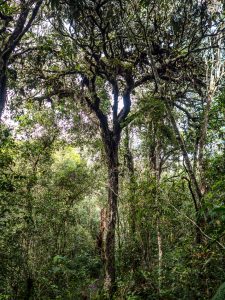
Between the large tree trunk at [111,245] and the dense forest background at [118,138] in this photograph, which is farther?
the large tree trunk at [111,245]

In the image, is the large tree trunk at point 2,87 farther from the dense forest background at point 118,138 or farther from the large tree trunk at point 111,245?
the large tree trunk at point 111,245

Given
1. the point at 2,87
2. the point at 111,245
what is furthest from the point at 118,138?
the point at 2,87

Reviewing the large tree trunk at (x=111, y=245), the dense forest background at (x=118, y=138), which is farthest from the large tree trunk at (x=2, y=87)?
the large tree trunk at (x=111, y=245)

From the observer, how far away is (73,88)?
8.45 m

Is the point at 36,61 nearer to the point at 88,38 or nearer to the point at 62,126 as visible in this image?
the point at 88,38

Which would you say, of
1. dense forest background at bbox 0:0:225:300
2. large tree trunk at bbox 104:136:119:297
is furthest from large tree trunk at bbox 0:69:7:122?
large tree trunk at bbox 104:136:119:297

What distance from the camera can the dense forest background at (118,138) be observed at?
4.35 metres

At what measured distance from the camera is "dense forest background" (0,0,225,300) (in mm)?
4348

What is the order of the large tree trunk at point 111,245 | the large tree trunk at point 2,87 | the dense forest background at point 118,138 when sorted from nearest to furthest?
the dense forest background at point 118,138 → the large tree trunk at point 2,87 → the large tree trunk at point 111,245

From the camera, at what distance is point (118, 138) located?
27.2 feet

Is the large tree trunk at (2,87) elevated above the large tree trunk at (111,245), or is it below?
above

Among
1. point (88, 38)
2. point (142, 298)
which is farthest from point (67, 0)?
point (142, 298)

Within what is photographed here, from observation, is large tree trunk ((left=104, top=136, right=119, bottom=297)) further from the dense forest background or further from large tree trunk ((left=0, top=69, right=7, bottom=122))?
Answer: large tree trunk ((left=0, top=69, right=7, bottom=122))

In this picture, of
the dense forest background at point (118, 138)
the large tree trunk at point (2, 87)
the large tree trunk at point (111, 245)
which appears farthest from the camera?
the large tree trunk at point (111, 245)
